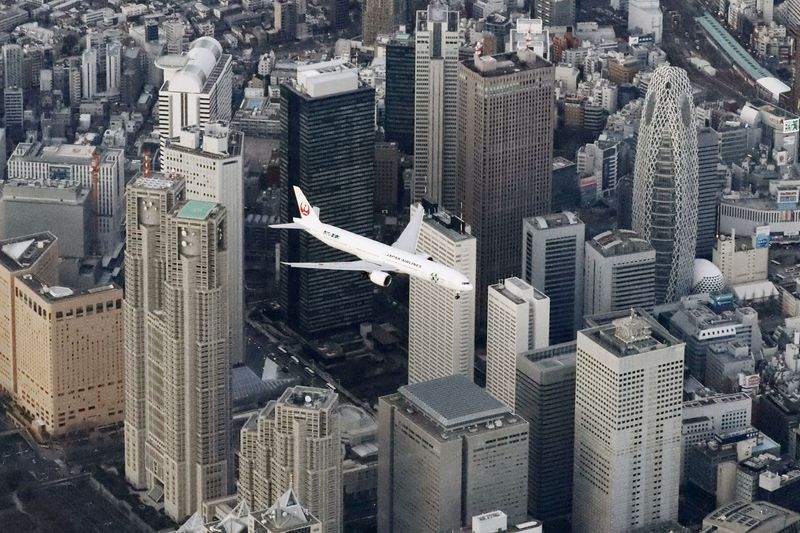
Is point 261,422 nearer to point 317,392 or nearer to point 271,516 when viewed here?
point 317,392

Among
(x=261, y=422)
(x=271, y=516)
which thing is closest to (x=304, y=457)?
(x=261, y=422)

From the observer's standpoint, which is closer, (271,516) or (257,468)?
(271,516)

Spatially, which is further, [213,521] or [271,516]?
[213,521]

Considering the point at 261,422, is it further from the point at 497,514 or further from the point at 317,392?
the point at 497,514

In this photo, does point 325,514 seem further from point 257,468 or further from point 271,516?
point 271,516
